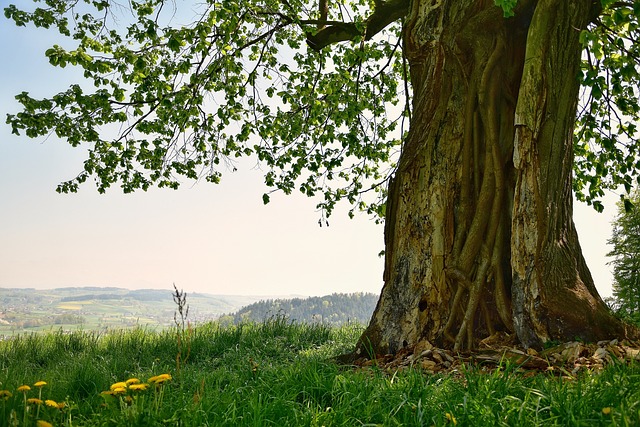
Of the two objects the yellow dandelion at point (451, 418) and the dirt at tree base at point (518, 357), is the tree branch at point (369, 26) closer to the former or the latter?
the dirt at tree base at point (518, 357)

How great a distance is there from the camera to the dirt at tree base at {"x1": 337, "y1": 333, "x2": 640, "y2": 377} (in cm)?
381

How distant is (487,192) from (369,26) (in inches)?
176

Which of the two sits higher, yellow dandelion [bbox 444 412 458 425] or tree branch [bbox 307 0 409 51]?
tree branch [bbox 307 0 409 51]

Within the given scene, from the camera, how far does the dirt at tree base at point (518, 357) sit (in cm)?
381

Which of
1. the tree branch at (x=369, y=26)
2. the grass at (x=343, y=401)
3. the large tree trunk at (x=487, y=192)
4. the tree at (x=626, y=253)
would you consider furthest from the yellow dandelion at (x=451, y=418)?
the tree at (x=626, y=253)

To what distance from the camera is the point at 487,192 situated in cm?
522

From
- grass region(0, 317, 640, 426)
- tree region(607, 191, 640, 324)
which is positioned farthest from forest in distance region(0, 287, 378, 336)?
tree region(607, 191, 640, 324)

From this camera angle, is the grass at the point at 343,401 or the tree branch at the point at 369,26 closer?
the grass at the point at 343,401

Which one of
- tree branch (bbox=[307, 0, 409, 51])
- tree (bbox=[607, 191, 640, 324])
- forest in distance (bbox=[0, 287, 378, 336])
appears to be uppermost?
tree branch (bbox=[307, 0, 409, 51])

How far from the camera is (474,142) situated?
17.8 ft

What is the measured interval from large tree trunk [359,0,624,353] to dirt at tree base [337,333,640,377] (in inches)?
8.4

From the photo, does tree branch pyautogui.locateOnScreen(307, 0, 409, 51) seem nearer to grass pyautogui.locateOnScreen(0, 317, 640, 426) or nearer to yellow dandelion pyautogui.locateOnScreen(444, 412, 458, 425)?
grass pyautogui.locateOnScreen(0, 317, 640, 426)

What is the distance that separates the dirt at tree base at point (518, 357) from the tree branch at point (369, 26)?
17.8 feet

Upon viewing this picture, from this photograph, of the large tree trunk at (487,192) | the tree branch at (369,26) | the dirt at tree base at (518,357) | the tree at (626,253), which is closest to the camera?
the dirt at tree base at (518,357)
